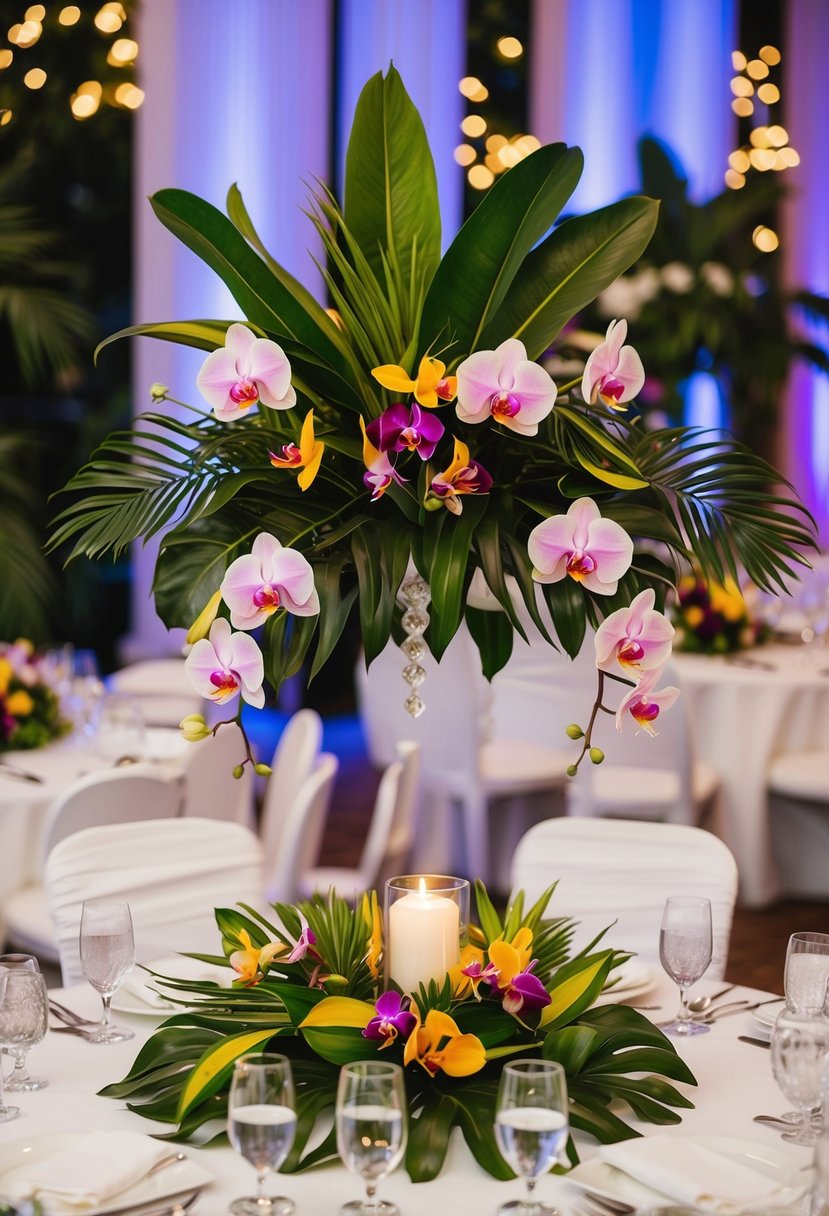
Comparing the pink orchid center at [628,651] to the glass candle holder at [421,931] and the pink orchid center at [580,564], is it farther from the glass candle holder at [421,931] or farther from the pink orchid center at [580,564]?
the glass candle holder at [421,931]

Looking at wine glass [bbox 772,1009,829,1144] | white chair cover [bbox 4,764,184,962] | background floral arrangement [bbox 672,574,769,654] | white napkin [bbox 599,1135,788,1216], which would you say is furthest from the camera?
background floral arrangement [bbox 672,574,769,654]

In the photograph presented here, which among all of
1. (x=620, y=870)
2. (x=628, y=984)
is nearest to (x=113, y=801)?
(x=620, y=870)

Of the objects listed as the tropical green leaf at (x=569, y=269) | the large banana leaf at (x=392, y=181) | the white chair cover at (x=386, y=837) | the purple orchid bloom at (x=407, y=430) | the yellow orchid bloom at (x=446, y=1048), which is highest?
the large banana leaf at (x=392, y=181)

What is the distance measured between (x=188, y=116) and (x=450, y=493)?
535cm

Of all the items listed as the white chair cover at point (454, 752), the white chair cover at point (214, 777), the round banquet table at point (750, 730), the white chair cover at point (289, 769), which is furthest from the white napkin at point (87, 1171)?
the round banquet table at point (750, 730)

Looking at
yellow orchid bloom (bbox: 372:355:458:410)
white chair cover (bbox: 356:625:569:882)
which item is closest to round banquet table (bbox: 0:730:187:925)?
white chair cover (bbox: 356:625:569:882)

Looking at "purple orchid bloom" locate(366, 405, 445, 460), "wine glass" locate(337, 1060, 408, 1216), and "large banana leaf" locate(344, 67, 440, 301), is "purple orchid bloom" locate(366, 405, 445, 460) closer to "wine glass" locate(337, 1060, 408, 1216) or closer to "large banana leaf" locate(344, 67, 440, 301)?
"large banana leaf" locate(344, 67, 440, 301)

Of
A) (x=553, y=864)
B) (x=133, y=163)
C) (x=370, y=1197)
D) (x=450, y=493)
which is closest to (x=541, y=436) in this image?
(x=450, y=493)

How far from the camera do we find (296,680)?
7562 mm

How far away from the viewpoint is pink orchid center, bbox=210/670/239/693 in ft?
5.14

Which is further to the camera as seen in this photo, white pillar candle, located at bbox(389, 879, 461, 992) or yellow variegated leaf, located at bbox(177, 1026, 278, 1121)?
white pillar candle, located at bbox(389, 879, 461, 992)

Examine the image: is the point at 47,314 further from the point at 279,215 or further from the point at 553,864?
the point at 553,864

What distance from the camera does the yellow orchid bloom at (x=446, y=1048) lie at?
1529mm

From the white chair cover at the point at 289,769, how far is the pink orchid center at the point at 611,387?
226 cm
